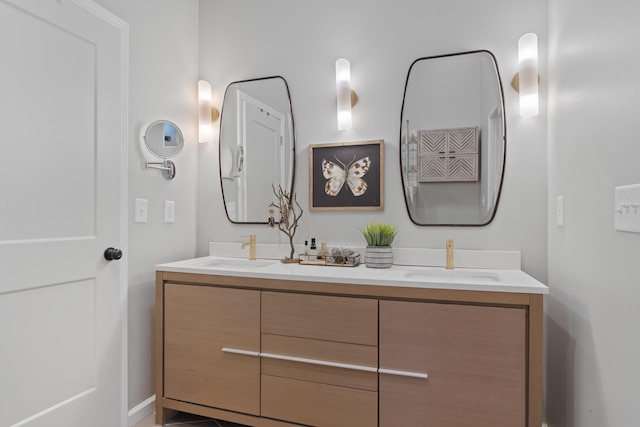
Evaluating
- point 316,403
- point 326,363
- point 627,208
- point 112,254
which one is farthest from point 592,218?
point 112,254

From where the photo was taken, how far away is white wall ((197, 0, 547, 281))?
6.02 feet

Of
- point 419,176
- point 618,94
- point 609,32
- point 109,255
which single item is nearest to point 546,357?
point 419,176

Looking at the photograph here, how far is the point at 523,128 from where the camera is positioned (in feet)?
6.03

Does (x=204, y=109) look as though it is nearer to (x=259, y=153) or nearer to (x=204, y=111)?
(x=204, y=111)

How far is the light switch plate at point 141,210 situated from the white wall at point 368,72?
0.47m

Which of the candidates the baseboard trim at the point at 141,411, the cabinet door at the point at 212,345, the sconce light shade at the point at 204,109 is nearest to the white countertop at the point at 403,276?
the cabinet door at the point at 212,345

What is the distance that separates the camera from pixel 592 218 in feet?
3.90

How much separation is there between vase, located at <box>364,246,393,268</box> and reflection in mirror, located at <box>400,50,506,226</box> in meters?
0.27

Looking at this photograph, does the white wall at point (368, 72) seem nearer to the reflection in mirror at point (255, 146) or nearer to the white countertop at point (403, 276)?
the reflection in mirror at point (255, 146)

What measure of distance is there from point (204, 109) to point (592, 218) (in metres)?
2.19

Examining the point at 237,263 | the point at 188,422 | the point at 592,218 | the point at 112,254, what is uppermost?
the point at 592,218

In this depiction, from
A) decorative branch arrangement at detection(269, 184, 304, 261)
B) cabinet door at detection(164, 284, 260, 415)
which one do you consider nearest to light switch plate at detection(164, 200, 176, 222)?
cabinet door at detection(164, 284, 260, 415)

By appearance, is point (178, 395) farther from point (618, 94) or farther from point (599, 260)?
point (618, 94)

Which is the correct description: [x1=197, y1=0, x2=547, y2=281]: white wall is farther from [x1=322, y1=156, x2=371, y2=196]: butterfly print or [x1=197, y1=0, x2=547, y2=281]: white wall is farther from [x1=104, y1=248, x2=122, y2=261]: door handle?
[x1=104, y1=248, x2=122, y2=261]: door handle
